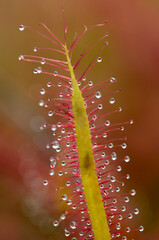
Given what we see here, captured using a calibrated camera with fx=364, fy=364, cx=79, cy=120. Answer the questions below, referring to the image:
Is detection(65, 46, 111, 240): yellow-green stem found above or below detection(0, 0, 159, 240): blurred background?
below

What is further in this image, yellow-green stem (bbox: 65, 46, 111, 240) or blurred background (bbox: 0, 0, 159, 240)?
blurred background (bbox: 0, 0, 159, 240)

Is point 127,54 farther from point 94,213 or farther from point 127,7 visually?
point 94,213

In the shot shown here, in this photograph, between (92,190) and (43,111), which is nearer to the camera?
(92,190)

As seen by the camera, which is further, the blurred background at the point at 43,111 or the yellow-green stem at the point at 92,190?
the blurred background at the point at 43,111

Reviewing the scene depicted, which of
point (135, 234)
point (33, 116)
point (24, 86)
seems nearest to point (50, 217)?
point (135, 234)

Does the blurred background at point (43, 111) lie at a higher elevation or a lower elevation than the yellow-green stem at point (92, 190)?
higher

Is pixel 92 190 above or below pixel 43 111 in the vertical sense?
below
